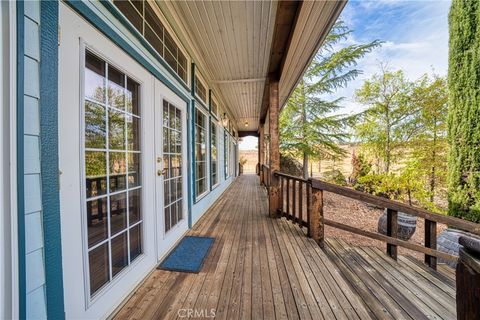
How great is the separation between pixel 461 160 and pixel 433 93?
8.34ft

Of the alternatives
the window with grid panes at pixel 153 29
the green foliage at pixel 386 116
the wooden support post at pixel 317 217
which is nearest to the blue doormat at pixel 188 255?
the wooden support post at pixel 317 217

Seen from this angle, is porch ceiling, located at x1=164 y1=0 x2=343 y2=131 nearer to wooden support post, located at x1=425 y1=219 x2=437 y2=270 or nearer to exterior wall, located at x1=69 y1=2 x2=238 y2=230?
exterior wall, located at x1=69 y1=2 x2=238 y2=230

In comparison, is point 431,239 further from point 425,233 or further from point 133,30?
point 133,30

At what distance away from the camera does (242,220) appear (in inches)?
141

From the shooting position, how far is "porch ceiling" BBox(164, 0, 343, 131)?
88.1 inches

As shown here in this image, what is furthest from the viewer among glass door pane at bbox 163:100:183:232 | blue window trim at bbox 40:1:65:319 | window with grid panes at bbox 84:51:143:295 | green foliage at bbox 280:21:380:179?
green foliage at bbox 280:21:380:179

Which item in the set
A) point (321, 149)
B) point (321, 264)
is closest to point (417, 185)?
point (321, 149)

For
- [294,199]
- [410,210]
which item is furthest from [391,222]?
[294,199]

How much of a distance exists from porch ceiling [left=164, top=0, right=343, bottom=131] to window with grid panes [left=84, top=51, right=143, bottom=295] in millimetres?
1438

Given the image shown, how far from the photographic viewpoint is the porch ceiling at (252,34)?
224 cm

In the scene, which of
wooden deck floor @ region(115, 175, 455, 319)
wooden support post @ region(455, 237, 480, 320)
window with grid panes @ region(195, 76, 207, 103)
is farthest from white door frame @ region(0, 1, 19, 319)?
window with grid panes @ region(195, 76, 207, 103)

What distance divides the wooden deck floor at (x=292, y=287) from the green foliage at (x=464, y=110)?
3163mm

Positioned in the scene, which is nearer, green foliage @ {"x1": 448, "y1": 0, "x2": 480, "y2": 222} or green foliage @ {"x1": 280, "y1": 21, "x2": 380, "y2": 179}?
green foliage @ {"x1": 448, "y1": 0, "x2": 480, "y2": 222}

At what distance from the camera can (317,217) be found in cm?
260
